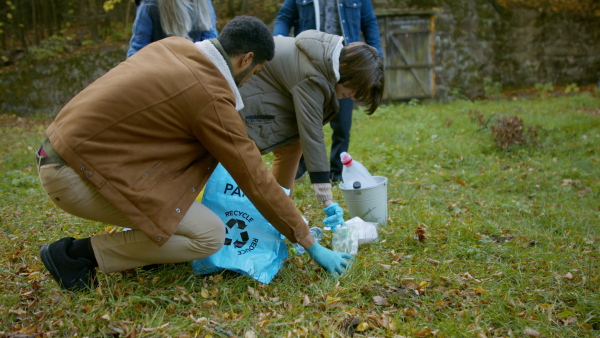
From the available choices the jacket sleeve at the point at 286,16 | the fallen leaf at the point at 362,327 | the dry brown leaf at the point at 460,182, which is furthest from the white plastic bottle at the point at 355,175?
the dry brown leaf at the point at 460,182

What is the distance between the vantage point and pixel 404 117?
9.10 metres

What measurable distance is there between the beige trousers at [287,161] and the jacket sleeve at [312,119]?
1.67ft

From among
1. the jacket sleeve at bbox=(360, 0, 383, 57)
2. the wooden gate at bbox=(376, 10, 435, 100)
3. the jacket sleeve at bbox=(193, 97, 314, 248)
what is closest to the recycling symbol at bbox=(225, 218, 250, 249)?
the jacket sleeve at bbox=(193, 97, 314, 248)

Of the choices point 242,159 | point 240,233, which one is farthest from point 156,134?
point 240,233

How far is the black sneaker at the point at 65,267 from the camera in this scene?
95.2 inches

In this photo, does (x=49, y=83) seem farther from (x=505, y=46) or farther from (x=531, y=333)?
(x=531, y=333)

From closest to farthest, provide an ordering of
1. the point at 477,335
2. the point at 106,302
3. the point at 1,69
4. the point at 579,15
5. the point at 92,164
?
the point at 92,164 → the point at 477,335 → the point at 106,302 → the point at 1,69 → the point at 579,15

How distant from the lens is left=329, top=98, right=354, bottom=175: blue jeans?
458 cm

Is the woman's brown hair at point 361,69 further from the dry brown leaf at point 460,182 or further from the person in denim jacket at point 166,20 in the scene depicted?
the dry brown leaf at point 460,182

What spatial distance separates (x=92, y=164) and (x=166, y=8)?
5.88 feet

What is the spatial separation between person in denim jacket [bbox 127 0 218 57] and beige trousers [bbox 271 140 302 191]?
3.64 ft

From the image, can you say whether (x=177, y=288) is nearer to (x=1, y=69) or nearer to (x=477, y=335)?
(x=477, y=335)

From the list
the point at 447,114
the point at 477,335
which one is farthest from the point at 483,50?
the point at 477,335

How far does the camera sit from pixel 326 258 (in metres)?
2.59
